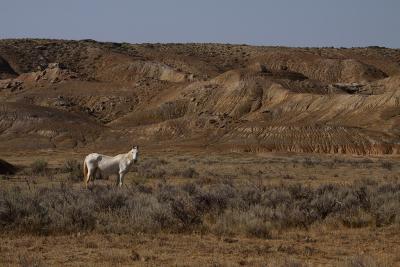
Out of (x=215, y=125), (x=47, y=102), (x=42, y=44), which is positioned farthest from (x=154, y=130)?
(x=42, y=44)

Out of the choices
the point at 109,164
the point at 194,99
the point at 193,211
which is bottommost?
the point at 193,211

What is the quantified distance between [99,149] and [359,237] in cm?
7015

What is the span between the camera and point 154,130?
90.1 meters

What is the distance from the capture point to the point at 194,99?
10325 cm

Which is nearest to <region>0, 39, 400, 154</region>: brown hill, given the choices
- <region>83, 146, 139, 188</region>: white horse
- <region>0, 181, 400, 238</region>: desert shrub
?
<region>83, 146, 139, 188</region>: white horse

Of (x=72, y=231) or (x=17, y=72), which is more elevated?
(x=17, y=72)

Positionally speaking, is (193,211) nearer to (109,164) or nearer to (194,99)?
(109,164)

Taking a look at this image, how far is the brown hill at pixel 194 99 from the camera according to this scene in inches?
3024

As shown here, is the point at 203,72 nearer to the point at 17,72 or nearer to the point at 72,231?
the point at 17,72

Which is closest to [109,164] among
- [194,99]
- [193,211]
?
[193,211]

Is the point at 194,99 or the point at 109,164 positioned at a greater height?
the point at 194,99

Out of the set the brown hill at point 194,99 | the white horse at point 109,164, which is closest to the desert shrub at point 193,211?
the white horse at point 109,164

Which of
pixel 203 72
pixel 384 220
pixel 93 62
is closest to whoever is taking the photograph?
pixel 384 220

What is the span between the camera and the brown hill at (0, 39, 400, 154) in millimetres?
76812
